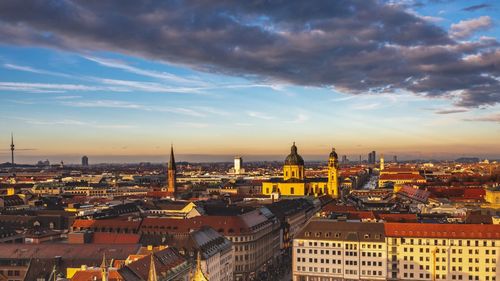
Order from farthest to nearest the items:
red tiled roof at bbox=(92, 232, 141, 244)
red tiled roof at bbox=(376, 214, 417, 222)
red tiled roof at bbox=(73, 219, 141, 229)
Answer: red tiled roof at bbox=(376, 214, 417, 222) < red tiled roof at bbox=(73, 219, 141, 229) < red tiled roof at bbox=(92, 232, 141, 244)

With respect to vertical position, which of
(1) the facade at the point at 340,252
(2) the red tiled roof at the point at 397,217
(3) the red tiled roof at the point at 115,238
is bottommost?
(1) the facade at the point at 340,252

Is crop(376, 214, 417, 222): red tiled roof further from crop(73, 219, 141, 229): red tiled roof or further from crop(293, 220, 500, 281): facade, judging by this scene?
crop(73, 219, 141, 229): red tiled roof

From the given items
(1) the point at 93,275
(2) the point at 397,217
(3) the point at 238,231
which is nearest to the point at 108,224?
(3) the point at 238,231

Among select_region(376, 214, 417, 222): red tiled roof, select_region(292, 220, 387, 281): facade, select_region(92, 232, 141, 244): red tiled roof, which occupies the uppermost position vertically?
select_region(376, 214, 417, 222): red tiled roof

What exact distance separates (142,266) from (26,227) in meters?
69.4

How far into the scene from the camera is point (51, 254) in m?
97.4

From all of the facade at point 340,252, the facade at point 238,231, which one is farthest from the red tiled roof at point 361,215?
the facade at point 238,231

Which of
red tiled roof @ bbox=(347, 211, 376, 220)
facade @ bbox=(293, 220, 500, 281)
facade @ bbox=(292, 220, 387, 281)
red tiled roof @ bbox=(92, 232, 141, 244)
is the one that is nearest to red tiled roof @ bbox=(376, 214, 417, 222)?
red tiled roof @ bbox=(347, 211, 376, 220)

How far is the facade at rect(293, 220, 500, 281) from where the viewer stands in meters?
114

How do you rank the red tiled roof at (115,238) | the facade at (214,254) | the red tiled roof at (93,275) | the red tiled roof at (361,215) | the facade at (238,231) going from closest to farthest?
1. the red tiled roof at (93,275)
2. the facade at (214,254)
3. the red tiled roof at (115,238)
4. the facade at (238,231)
5. the red tiled roof at (361,215)

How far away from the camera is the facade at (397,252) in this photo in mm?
114062

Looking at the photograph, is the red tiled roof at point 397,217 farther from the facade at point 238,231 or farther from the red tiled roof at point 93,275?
the red tiled roof at point 93,275

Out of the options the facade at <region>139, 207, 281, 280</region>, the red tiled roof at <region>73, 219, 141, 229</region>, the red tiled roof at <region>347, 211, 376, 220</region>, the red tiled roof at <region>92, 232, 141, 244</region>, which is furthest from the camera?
the red tiled roof at <region>347, 211, 376, 220</region>

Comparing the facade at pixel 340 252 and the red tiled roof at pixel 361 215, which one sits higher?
the red tiled roof at pixel 361 215
